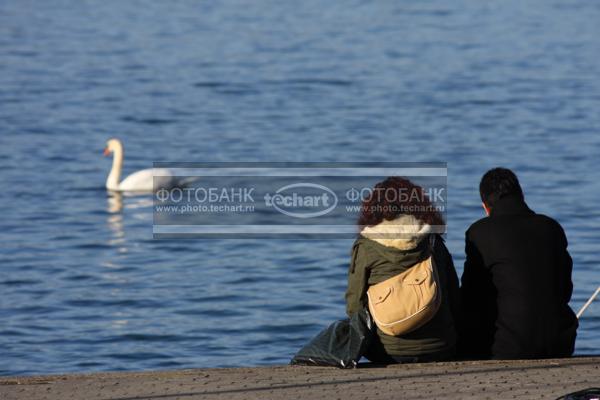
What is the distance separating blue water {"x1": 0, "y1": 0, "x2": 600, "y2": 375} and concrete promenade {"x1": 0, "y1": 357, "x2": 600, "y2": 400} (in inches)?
158

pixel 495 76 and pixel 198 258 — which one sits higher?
pixel 495 76

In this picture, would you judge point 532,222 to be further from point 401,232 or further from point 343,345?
point 343,345

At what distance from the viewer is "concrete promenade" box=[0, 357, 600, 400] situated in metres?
6.13

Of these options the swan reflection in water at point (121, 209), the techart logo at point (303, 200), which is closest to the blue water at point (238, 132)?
the swan reflection in water at point (121, 209)

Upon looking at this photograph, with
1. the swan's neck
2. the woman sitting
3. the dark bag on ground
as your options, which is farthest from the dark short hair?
the swan's neck

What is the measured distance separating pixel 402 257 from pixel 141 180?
1137cm

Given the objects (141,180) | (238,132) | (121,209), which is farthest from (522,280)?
(238,132)

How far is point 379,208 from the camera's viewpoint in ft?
21.5

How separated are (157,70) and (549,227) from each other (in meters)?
20.0

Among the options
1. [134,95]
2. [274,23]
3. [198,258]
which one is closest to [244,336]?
[198,258]

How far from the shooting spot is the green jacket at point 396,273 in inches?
259

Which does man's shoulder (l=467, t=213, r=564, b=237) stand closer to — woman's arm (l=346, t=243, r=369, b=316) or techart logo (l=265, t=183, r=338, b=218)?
woman's arm (l=346, t=243, r=369, b=316)

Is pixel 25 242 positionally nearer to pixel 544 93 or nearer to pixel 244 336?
pixel 244 336

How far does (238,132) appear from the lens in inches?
809
